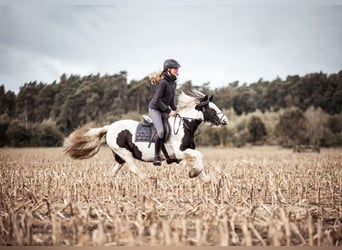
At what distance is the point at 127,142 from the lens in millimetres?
5527

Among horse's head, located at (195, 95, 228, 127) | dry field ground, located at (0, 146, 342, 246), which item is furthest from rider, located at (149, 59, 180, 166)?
dry field ground, located at (0, 146, 342, 246)

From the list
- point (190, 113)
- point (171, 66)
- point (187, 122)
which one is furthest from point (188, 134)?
point (171, 66)

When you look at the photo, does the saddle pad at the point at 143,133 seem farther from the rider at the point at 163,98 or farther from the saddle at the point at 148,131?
the rider at the point at 163,98

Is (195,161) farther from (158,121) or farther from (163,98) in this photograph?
(163,98)

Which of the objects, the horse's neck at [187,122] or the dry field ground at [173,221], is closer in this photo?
the dry field ground at [173,221]

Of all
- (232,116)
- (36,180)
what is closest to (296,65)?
(36,180)

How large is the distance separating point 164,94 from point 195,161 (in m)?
1.09

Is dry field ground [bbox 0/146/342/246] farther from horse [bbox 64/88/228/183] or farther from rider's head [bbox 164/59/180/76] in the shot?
rider's head [bbox 164/59/180/76]

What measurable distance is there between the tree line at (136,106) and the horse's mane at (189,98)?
0.50 metres

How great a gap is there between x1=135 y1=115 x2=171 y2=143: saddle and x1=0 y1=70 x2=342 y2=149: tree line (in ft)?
2.75

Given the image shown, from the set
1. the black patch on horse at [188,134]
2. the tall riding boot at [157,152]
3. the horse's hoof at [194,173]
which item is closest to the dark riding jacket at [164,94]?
the black patch on horse at [188,134]

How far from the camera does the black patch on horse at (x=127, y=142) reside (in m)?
5.40

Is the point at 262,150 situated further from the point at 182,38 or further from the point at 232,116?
the point at 182,38

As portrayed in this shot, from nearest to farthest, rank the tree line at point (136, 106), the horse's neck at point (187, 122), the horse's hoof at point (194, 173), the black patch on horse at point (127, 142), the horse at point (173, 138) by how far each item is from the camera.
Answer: the horse's hoof at point (194, 173)
the horse at point (173, 138)
the horse's neck at point (187, 122)
the black patch on horse at point (127, 142)
the tree line at point (136, 106)
